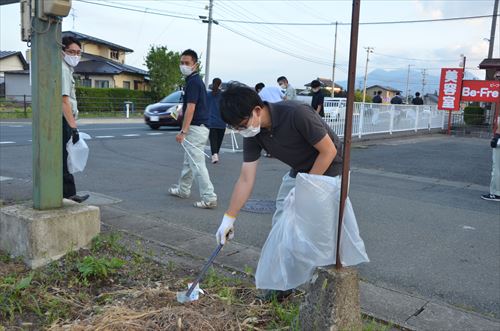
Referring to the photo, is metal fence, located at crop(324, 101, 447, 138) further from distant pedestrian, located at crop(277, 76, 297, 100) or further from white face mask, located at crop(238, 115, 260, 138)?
white face mask, located at crop(238, 115, 260, 138)

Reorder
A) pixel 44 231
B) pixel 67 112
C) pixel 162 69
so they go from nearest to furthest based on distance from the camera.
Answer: pixel 44 231 → pixel 67 112 → pixel 162 69

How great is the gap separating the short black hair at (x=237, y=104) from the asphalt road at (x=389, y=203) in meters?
1.92

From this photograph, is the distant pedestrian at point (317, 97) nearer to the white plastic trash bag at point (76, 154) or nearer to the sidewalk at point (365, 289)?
the sidewalk at point (365, 289)

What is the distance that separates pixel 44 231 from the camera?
10.6ft

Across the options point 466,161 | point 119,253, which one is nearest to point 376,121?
point 466,161

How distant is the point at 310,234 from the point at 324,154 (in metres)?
0.51

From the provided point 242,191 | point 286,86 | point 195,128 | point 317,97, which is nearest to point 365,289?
point 242,191

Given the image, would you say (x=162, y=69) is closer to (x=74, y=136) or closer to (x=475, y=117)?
(x=475, y=117)

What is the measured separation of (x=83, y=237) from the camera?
3.52 meters

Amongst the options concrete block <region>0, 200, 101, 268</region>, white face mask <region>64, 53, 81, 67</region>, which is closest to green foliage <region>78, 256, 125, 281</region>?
concrete block <region>0, 200, 101, 268</region>

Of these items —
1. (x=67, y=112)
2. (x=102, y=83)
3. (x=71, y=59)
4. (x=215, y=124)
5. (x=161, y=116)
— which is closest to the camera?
(x=67, y=112)

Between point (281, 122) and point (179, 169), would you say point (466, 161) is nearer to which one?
point (179, 169)

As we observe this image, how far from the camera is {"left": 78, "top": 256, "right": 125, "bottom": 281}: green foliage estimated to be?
3.08 m

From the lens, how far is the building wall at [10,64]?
37.8 meters
